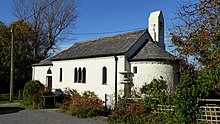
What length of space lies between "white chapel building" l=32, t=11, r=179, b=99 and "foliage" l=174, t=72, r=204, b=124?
4.92m

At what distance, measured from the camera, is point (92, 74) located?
2441cm

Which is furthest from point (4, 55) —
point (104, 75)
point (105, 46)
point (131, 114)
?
point (131, 114)

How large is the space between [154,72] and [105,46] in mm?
6770

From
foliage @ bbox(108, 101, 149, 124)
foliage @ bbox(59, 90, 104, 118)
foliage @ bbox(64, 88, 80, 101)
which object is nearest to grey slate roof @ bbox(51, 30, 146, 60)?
foliage @ bbox(64, 88, 80, 101)

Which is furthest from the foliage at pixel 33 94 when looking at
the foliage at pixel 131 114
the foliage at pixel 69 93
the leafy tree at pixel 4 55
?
the leafy tree at pixel 4 55

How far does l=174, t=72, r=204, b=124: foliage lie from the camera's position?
41.4ft

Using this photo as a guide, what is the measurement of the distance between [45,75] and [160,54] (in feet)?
54.2

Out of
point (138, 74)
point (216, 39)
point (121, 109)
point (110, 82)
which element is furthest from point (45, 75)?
point (216, 39)

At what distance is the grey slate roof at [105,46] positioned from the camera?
22.9 metres

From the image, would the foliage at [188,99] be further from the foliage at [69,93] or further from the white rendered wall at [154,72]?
the foliage at [69,93]

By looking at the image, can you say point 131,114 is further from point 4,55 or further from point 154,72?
point 4,55

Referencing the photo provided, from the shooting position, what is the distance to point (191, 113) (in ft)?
41.7

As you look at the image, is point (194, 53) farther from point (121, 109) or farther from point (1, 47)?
point (1, 47)

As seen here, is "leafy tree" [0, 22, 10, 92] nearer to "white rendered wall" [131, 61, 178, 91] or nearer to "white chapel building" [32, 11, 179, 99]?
"white chapel building" [32, 11, 179, 99]
